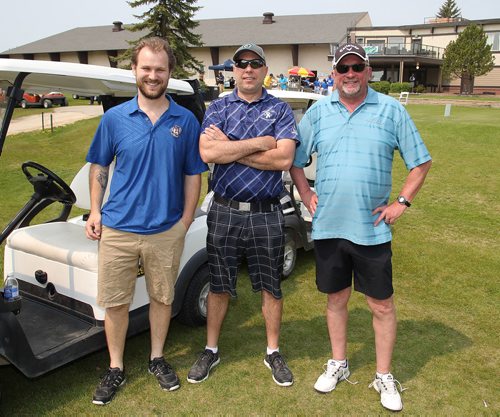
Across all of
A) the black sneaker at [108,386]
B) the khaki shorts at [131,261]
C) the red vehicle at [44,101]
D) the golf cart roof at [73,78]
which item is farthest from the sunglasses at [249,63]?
the red vehicle at [44,101]

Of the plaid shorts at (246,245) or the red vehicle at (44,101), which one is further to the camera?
the red vehicle at (44,101)

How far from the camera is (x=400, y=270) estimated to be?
187 inches

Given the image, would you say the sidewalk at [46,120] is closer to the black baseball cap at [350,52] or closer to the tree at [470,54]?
the black baseball cap at [350,52]

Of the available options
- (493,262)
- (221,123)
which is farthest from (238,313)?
(493,262)

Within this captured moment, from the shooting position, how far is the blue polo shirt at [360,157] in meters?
2.63

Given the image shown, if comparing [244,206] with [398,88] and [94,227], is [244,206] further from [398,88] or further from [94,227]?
[398,88]

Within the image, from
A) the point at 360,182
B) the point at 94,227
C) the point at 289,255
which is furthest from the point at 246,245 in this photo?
the point at 289,255

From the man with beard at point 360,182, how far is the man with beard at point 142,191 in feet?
2.31

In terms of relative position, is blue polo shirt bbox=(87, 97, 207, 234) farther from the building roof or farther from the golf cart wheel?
the building roof

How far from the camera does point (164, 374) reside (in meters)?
2.96

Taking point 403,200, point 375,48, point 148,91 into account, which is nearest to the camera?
point 148,91

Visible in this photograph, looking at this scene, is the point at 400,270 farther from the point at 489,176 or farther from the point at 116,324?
the point at 489,176

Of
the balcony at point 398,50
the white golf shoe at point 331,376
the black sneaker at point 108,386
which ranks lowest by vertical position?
the white golf shoe at point 331,376

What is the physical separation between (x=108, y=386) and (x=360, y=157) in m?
1.85
